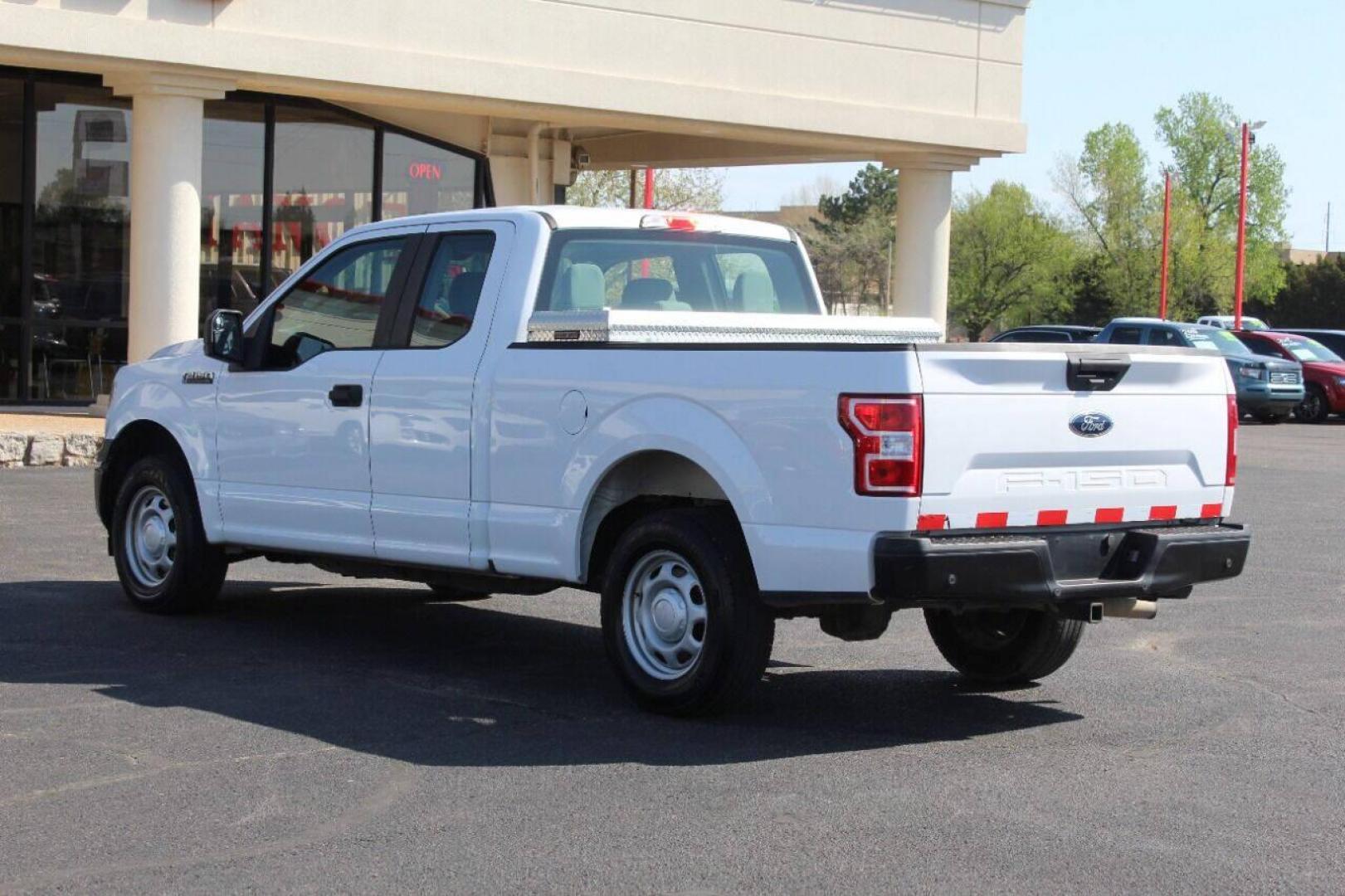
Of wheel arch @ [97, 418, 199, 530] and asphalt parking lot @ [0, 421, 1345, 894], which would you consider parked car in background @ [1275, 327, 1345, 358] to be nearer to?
asphalt parking lot @ [0, 421, 1345, 894]

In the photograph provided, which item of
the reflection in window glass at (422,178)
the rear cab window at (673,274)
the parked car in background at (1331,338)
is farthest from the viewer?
the parked car in background at (1331,338)

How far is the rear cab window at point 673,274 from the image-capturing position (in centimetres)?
827

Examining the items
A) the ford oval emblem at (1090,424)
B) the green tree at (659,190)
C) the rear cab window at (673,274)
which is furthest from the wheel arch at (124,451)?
the green tree at (659,190)

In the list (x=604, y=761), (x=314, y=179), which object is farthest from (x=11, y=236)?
(x=604, y=761)

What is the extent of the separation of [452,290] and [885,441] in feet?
8.65

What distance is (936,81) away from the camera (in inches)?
1016

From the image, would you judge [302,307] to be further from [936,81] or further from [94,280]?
[936,81]

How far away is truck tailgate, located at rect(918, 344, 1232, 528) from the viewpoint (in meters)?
6.70

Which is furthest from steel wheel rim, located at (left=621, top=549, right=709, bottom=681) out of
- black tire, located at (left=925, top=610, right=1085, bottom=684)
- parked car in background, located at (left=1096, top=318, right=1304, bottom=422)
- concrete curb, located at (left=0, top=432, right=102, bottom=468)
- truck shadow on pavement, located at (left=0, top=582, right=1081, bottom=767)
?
parked car in background, located at (left=1096, top=318, right=1304, bottom=422)

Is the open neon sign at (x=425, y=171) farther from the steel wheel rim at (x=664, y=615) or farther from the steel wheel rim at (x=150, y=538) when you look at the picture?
the steel wheel rim at (x=664, y=615)

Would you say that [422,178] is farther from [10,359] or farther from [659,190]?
[659,190]

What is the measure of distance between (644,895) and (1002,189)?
9467 cm

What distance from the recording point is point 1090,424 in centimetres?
714

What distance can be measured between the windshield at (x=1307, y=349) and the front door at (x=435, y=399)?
29.4 metres
